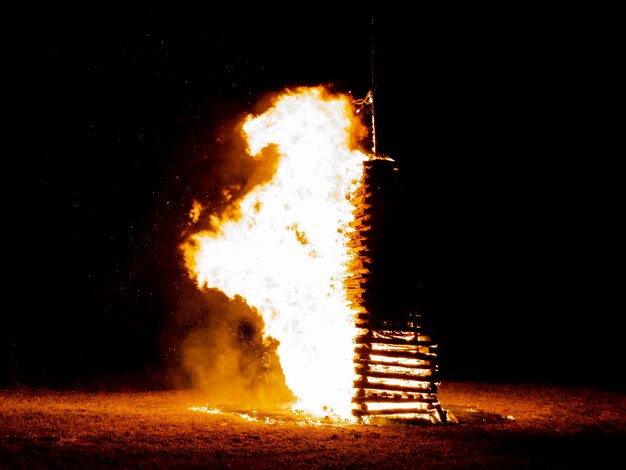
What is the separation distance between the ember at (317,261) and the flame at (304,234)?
2 centimetres

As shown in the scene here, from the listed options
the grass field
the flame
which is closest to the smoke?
the flame

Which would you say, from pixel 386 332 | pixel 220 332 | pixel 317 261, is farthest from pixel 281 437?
pixel 220 332

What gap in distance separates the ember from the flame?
21 millimetres

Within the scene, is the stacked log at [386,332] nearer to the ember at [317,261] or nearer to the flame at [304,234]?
the ember at [317,261]

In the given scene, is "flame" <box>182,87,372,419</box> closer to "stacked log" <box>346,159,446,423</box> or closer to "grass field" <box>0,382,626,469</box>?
"stacked log" <box>346,159,446,423</box>

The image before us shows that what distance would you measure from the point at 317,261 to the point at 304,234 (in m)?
0.69

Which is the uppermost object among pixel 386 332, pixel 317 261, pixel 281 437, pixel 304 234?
pixel 304 234

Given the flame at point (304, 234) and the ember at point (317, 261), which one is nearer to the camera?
the ember at point (317, 261)

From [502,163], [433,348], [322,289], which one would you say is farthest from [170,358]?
[502,163]

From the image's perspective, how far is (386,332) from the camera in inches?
426

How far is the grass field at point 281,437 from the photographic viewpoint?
736 centimetres

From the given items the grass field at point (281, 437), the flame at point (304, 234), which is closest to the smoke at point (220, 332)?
the flame at point (304, 234)

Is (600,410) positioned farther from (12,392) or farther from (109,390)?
(12,392)

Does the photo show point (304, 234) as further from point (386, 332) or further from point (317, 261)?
point (386, 332)
